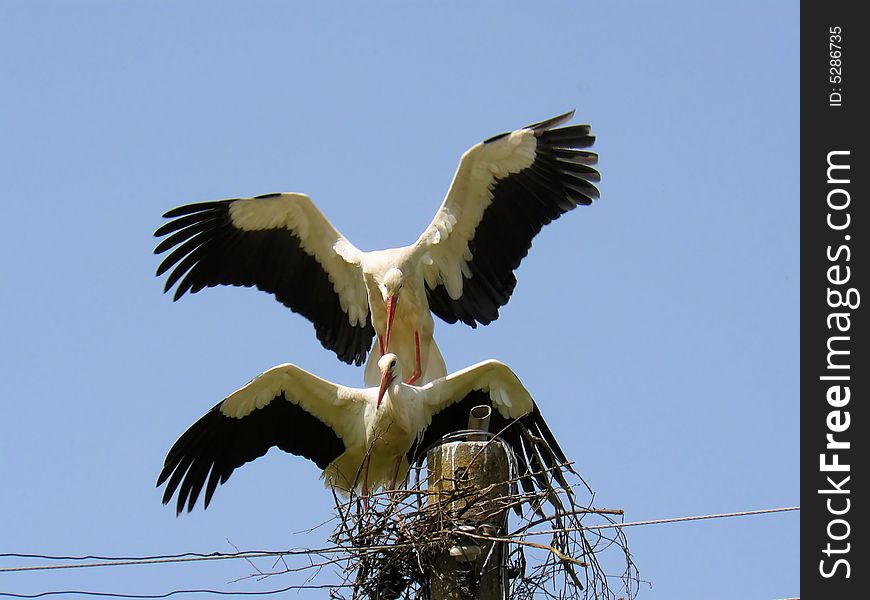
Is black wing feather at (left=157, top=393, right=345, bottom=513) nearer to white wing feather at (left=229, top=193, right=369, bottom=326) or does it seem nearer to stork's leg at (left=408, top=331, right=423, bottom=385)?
stork's leg at (left=408, top=331, right=423, bottom=385)

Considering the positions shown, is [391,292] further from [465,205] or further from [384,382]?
[384,382]

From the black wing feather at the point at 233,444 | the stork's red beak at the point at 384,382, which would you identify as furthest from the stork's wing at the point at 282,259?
the stork's red beak at the point at 384,382

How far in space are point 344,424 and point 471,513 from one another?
2.67m

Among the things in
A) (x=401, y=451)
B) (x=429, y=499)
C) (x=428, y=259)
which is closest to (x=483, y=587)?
(x=429, y=499)

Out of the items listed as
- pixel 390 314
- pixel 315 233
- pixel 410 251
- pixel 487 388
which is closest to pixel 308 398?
pixel 390 314

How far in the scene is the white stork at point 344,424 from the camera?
8.02 m

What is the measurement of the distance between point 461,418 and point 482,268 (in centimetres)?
136

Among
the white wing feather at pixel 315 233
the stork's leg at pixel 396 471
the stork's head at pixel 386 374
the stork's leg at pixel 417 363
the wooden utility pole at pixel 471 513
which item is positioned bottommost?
the wooden utility pole at pixel 471 513

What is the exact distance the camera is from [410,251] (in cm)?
907

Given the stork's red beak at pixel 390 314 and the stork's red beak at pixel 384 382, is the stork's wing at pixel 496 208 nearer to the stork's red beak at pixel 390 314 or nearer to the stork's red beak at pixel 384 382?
the stork's red beak at pixel 390 314

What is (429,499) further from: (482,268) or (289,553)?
(482,268)

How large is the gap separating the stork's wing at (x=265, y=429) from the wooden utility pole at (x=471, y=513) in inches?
89.7

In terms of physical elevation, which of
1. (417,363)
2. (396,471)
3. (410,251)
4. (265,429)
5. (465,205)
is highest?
(465,205)

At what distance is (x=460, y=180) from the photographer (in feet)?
30.2
